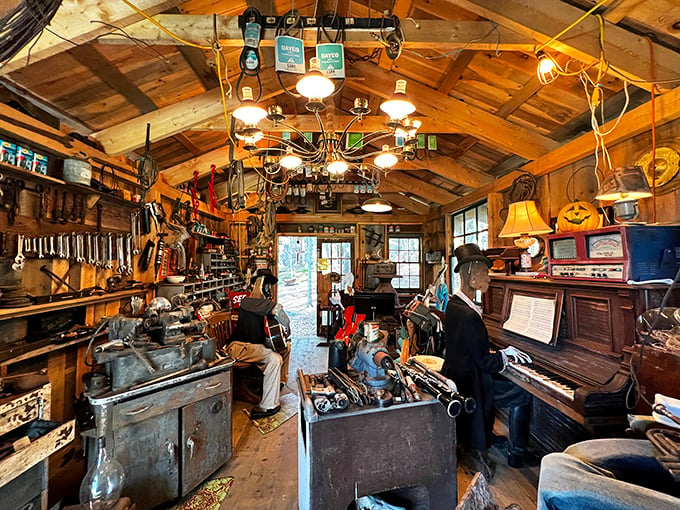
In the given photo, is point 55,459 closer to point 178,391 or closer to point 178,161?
point 178,391

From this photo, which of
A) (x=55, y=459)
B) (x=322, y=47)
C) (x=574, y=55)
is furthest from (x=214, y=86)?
(x=55, y=459)

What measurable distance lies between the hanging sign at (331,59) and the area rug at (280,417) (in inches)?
105

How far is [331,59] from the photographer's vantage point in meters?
1.97

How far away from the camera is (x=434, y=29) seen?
7.77 feet

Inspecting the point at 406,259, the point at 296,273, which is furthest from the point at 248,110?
the point at 406,259

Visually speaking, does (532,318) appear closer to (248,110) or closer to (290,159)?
(290,159)

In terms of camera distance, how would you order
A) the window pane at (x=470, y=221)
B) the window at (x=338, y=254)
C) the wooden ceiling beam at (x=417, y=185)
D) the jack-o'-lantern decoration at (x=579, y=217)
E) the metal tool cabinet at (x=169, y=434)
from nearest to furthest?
the metal tool cabinet at (x=169, y=434) → the jack-o'-lantern decoration at (x=579, y=217) → the window pane at (x=470, y=221) → the wooden ceiling beam at (x=417, y=185) → the window at (x=338, y=254)

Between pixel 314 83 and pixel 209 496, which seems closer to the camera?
pixel 314 83

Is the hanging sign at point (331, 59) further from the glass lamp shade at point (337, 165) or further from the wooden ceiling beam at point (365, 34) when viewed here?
the glass lamp shade at point (337, 165)

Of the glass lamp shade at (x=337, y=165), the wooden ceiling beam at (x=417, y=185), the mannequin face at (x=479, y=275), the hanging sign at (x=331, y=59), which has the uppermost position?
the wooden ceiling beam at (x=417, y=185)

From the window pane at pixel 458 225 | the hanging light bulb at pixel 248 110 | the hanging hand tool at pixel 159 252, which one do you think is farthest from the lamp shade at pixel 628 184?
the hanging hand tool at pixel 159 252

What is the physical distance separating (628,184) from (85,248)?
13.2ft

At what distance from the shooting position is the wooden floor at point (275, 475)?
1971 millimetres

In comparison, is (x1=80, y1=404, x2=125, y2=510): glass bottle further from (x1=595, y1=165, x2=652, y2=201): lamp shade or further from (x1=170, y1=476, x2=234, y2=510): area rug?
(x1=595, y1=165, x2=652, y2=201): lamp shade
